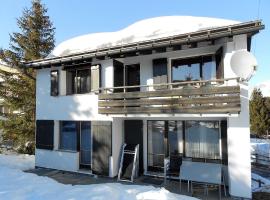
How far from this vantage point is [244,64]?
913 cm

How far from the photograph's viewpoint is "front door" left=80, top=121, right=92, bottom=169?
13320 mm

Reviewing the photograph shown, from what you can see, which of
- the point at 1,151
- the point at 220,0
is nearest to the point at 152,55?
the point at 220,0

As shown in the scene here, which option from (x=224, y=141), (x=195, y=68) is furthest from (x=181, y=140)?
(x=195, y=68)

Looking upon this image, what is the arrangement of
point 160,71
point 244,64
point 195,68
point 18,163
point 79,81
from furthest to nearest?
1. point 18,163
2. point 79,81
3. point 160,71
4. point 195,68
5. point 244,64

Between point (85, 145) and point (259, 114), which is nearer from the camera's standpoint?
point (85, 145)

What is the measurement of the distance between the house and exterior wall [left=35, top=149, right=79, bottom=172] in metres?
0.06

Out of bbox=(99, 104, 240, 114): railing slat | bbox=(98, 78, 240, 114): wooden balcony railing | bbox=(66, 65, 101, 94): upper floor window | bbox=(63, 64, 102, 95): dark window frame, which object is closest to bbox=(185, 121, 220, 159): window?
bbox=(98, 78, 240, 114): wooden balcony railing

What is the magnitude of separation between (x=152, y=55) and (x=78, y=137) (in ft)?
20.0

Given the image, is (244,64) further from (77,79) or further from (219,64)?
(77,79)

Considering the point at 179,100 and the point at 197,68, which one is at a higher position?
the point at 197,68

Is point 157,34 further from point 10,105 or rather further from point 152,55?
point 10,105

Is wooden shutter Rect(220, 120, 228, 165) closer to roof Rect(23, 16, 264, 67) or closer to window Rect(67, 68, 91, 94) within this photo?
roof Rect(23, 16, 264, 67)

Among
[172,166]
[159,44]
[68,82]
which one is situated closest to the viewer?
[159,44]

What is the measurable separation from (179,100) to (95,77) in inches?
207
